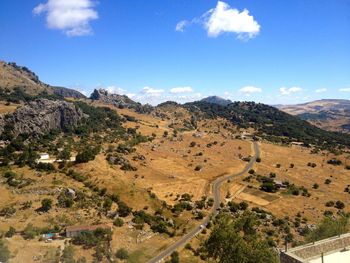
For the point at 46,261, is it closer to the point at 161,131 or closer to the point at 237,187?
the point at 237,187

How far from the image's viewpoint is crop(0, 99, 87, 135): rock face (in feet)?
337

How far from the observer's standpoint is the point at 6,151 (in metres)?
83.4

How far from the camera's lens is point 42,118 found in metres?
110

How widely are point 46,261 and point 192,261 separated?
18.7 metres

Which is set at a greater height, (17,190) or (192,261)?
(17,190)

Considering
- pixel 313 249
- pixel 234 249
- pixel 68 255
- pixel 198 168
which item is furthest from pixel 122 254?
pixel 198 168

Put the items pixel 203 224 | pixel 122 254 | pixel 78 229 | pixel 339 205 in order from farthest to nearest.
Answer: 1. pixel 339 205
2. pixel 203 224
3. pixel 78 229
4. pixel 122 254

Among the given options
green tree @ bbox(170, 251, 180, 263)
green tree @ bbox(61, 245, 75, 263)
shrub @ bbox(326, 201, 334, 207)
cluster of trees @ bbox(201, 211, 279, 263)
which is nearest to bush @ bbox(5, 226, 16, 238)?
green tree @ bbox(61, 245, 75, 263)

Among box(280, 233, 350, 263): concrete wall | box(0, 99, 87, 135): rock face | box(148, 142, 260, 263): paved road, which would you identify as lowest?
box(148, 142, 260, 263): paved road

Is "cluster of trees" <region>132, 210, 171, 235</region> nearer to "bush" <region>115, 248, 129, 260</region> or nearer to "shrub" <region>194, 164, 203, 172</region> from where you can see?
"bush" <region>115, 248, 129, 260</region>

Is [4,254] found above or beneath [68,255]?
above

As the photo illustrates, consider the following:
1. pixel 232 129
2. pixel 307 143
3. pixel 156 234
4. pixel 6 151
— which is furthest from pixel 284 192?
pixel 232 129

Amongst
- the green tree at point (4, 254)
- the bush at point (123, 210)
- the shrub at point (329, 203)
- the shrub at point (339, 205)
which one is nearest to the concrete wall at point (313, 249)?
the green tree at point (4, 254)

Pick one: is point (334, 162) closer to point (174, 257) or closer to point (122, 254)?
point (174, 257)
